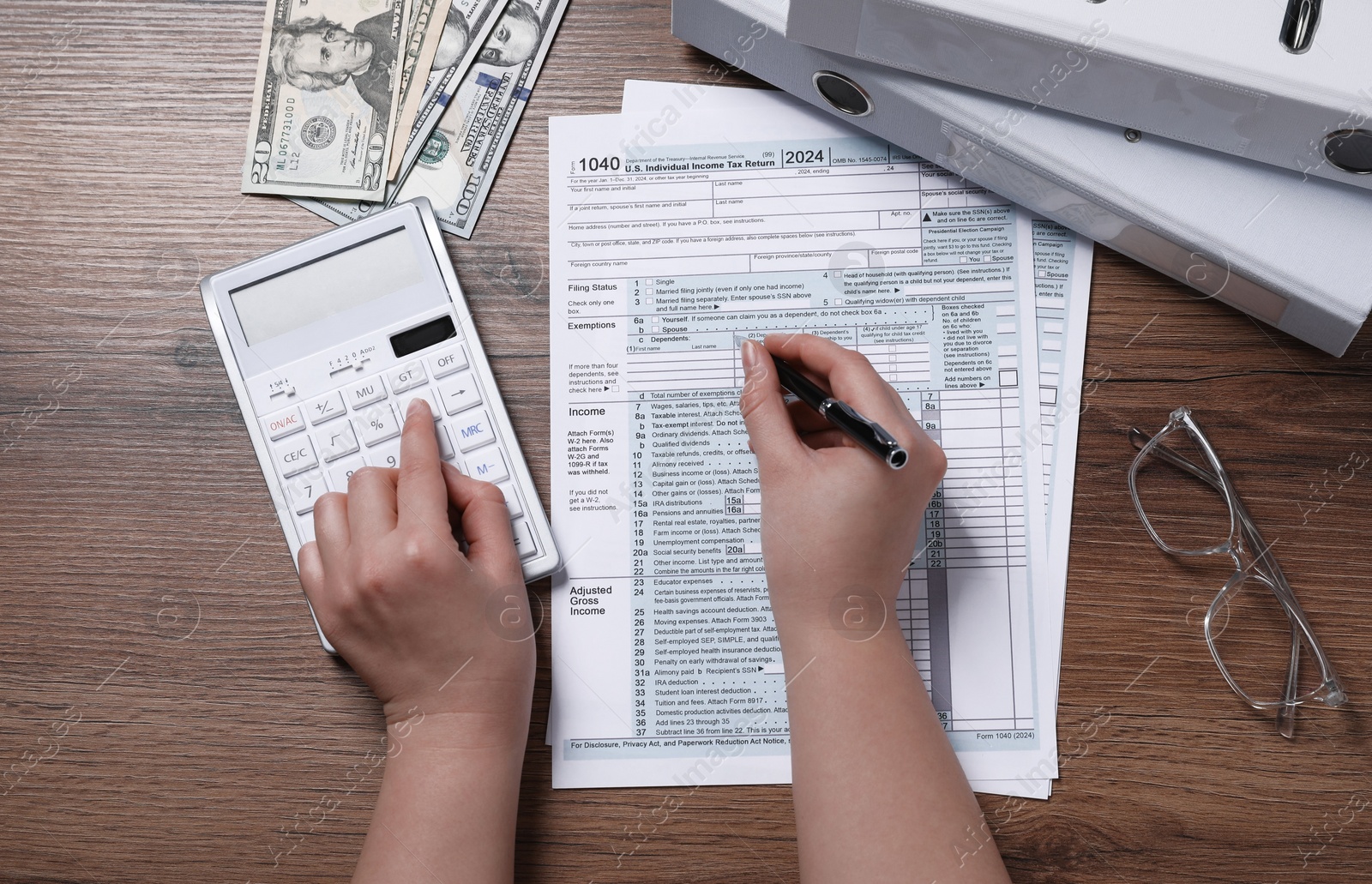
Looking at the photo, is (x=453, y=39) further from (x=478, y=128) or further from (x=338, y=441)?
(x=338, y=441)

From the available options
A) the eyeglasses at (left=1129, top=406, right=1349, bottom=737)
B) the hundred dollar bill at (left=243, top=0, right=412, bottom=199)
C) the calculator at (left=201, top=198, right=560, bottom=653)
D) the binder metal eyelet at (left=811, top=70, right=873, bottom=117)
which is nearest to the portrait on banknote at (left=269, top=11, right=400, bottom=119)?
the hundred dollar bill at (left=243, top=0, right=412, bottom=199)

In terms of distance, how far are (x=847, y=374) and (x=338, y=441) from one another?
13.8 inches

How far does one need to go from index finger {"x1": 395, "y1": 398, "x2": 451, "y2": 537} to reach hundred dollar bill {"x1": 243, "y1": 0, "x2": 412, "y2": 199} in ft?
0.58

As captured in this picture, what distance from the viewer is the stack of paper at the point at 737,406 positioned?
586 millimetres

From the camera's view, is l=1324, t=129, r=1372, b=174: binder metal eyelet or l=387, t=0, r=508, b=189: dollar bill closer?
l=1324, t=129, r=1372, b=174: binder metal eyelet

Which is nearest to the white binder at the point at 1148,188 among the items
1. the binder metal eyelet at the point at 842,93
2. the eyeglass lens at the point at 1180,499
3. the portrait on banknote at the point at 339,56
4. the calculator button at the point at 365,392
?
the binder metal eyelet at the point at 842,93

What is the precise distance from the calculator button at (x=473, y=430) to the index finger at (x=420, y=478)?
0.02 metres

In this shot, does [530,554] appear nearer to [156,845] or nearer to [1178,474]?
[156,845]

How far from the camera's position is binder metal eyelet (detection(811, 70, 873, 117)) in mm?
572

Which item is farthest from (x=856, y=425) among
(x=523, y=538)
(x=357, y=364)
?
(x=357, y=364)

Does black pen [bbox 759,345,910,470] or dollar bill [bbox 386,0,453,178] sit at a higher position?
dollar bill [bbox 386,0,453,178]

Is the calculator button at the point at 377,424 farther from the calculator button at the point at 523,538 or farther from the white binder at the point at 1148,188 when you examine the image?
the white binder at the point at 1148,188

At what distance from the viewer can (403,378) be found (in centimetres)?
60

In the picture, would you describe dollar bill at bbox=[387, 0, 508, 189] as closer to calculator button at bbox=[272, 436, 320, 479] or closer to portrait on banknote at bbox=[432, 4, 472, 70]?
portrait on banknote at bbox=[432, 4, 472, 70]
